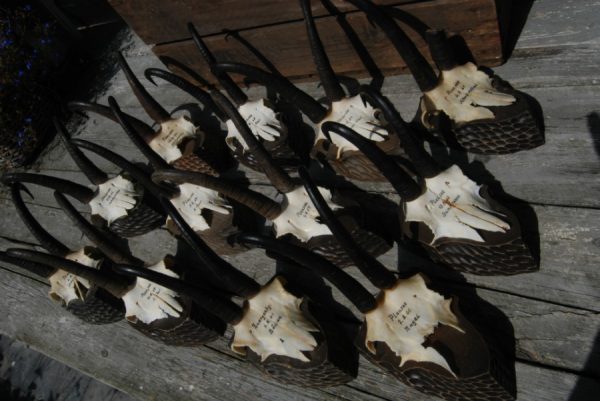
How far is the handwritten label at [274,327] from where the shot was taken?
119 cm

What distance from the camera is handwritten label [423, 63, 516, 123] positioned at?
1276mm

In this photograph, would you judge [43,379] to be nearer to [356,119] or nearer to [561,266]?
[356,119]

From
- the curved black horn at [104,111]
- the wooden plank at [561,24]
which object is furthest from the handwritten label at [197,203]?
the wooden plank at [561,24]

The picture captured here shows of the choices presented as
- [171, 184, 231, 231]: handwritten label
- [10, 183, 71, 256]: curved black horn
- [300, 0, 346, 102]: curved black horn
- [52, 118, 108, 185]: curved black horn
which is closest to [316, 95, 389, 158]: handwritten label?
[300, 0, 346, 102]: curved black horn

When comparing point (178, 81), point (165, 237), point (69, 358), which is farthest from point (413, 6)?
point (69, 358)

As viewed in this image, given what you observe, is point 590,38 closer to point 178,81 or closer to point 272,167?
point 272,167

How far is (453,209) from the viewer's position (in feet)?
3.78

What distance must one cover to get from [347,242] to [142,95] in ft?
3.15

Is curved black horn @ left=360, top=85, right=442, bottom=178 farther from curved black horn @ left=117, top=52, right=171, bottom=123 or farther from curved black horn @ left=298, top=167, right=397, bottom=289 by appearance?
curved black horn @ left=117, top=52, right=171, bottom=123

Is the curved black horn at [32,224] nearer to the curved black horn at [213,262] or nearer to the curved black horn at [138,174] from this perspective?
the curved black horn at [138,174]

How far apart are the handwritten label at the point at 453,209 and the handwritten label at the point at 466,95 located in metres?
0.18

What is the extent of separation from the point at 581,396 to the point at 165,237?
50.5 inches

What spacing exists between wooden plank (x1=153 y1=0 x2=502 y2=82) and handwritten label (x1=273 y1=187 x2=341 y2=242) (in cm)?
52

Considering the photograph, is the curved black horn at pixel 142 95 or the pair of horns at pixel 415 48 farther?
the curved black horn at pixel 142 95
